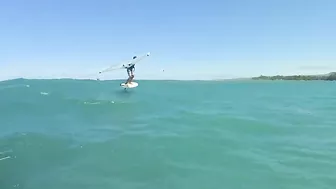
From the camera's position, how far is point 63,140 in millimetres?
23859

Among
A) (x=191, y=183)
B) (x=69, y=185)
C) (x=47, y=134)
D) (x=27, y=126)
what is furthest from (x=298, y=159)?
(x=27, y=126)

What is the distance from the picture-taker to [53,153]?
67.0 ft

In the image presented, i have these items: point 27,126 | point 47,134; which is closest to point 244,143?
point 47,134

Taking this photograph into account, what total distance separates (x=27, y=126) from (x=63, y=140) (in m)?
8.83

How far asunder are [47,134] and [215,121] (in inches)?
589

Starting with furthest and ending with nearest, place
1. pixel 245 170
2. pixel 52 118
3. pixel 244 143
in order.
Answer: pixel 52 118 < pixel 244 143 < pixel 245 170

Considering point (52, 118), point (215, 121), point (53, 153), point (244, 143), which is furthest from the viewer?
point (52, 118)

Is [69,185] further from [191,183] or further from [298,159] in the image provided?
[298,159]

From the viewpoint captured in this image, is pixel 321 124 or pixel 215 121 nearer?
pixel 321 124

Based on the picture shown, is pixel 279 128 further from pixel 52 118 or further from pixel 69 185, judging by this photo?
pixel 52 118

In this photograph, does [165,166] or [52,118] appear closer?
[165,166]

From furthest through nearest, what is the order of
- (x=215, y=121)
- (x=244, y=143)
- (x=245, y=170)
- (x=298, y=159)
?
(x=215, y=121)
(x=244, y=143)
(x=298, y=159)
(x=245, y=170)

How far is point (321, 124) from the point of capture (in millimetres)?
29531

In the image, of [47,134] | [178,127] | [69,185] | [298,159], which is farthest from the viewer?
[178,127]
